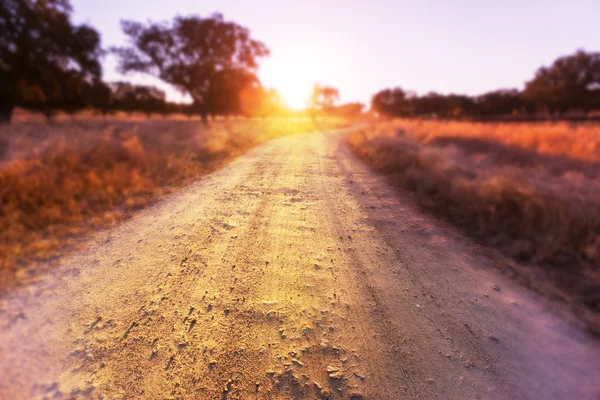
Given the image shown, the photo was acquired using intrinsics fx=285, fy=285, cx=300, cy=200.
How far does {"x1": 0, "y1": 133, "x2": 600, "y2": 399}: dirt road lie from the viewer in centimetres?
194

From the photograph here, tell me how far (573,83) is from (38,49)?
4654 centimetres

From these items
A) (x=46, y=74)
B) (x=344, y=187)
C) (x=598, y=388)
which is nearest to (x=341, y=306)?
(x=598, y=388)

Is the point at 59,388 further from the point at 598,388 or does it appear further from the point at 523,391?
the point at 598,388

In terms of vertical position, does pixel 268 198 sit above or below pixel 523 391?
above

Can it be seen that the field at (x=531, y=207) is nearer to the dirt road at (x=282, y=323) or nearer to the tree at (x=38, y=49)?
the dirt road at (x=282, y=323)

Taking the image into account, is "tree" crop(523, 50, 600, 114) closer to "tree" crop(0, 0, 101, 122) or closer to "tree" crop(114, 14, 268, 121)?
"tree" crop(114, 14, 268, 121)

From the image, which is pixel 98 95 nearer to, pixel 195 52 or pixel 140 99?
pixel 195 52

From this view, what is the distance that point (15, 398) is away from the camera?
74.0 inches

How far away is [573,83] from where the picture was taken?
3114 cm

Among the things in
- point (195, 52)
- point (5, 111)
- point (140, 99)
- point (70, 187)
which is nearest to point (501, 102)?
point (195, 52)

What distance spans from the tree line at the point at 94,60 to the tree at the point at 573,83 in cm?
3186

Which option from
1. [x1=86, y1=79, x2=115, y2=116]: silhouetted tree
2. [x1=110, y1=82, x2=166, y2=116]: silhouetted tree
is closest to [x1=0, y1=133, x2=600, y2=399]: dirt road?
[x1=86, y1=79, x2=115, y2=116]: silhouetted tree

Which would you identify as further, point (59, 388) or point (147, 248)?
point (147, 248)

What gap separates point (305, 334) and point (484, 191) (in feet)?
14.3
